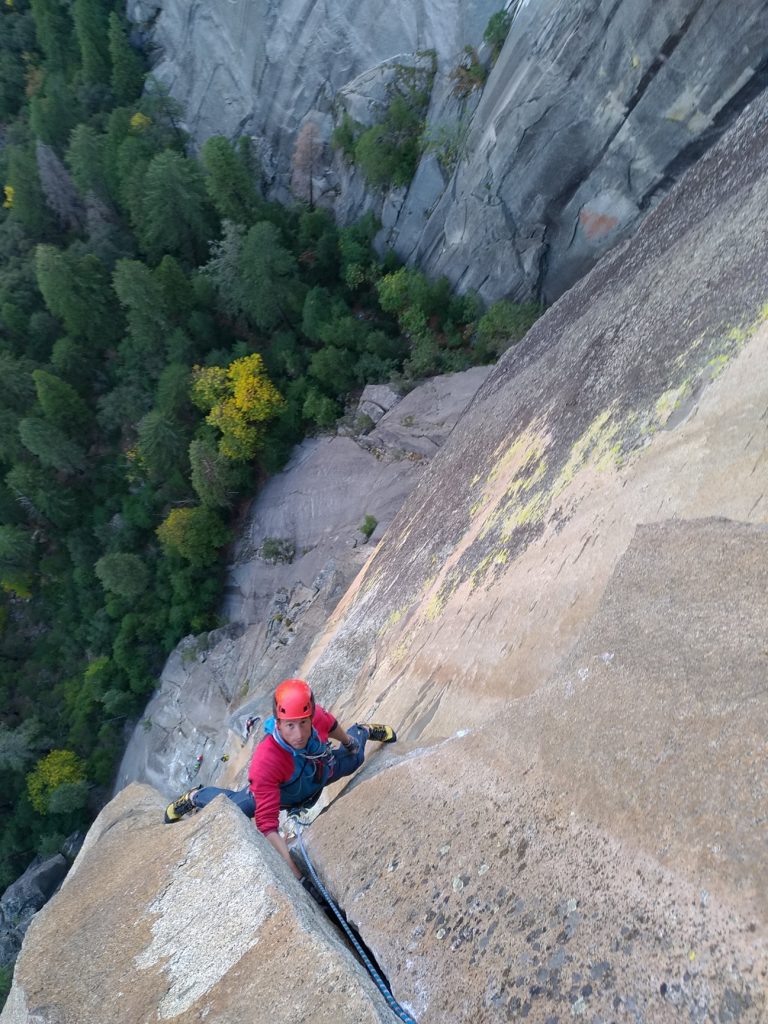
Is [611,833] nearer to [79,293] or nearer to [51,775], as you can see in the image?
[51,775]

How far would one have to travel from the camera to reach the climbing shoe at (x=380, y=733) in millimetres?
6020

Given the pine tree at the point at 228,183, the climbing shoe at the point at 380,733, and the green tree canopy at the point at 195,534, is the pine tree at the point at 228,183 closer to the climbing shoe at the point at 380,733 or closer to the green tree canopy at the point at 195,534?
the green tree canopy at the point at 195,534

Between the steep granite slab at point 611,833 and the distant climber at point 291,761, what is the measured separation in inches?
22.5

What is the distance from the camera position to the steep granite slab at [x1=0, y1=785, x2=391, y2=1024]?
3.57m

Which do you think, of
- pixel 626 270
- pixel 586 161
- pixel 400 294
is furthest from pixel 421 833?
pixel 400 294

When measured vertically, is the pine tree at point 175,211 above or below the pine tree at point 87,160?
below

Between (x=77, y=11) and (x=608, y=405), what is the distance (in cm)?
4284

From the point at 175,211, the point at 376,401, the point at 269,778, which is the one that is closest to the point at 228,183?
Answer: the point at 175,211

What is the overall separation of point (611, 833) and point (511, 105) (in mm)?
19618

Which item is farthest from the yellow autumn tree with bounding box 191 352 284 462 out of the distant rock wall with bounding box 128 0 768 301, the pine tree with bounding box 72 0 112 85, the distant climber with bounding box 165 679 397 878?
the pine tree with bounding box 72 0 112 85

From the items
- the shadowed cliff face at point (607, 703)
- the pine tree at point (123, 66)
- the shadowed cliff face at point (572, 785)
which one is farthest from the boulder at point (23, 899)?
the pine tree at point (123, 66)

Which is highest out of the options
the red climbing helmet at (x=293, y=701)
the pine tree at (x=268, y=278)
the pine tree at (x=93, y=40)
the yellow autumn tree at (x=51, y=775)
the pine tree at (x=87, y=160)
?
the pine tree at (x=93, y=40)

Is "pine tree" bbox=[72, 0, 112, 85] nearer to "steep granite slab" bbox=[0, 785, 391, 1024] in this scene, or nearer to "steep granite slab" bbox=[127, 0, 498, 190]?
"steep granite slab" bbox=[127, 0, 498, 190]

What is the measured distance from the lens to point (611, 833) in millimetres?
3426
